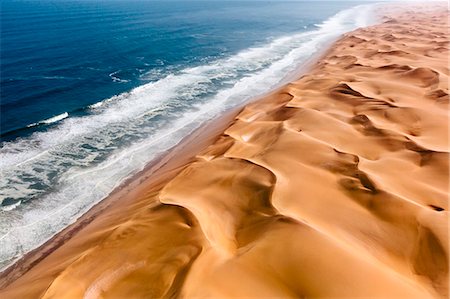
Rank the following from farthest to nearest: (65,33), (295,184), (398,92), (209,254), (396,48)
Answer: (65,33) → (396,48) → (398,92) → (295,184) → (209,254)

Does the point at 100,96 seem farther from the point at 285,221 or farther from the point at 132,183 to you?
the point at 285,221

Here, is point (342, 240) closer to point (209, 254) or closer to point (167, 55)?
point (209, 254)

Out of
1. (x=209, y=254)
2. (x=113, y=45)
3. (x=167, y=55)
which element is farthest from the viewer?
(x=113, y=45)

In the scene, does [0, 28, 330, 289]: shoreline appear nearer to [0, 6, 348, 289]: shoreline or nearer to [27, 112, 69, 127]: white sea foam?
[0, 6, 348, 289]: shoreline

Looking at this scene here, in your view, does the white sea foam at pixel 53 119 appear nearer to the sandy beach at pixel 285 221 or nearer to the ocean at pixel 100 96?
the ocean at pixel 100 96

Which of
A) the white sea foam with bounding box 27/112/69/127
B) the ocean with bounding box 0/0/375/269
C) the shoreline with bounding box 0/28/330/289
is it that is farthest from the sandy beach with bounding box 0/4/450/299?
the white sea foam with bounding box 27/112/69/127

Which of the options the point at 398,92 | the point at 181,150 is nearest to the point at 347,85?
the point at 398,92

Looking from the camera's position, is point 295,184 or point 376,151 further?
point 376,151

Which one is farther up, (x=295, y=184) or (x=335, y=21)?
(x=295, y=184)
